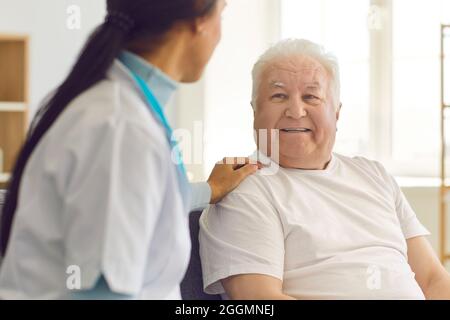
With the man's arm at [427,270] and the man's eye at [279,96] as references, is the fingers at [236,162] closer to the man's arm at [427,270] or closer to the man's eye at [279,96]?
the man's eye at [279,96]

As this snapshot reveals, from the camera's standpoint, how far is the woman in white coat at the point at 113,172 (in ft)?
2.54

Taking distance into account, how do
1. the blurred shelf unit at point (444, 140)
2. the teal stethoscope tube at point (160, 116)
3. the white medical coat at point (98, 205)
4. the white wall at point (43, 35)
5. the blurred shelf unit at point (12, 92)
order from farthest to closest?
the white wall at point (43, 35), the blurred shelf unit at point (12, 92), the blurred shelf unit at point (444, 140), the teal stethoscope tube at point (160, 116), the white medical coat at point (98, 205)

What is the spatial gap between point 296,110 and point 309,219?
25 cm

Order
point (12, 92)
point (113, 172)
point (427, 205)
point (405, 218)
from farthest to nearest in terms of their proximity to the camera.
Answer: point (12, 92) → point (427, 205) → point (405, 218) → point (113, 172)

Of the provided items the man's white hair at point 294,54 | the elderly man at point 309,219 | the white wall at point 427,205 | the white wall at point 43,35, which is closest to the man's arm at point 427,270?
the elderly man at point 309,219

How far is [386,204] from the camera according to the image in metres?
1.60

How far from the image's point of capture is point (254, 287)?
1330mm

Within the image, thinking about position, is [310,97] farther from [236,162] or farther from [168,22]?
[168,22]

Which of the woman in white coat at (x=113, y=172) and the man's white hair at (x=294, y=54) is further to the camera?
the man's white hair at (x=294, y=54)

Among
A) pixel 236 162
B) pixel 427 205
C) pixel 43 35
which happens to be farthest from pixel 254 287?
pixel 43 35

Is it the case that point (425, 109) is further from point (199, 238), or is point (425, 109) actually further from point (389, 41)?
point (199, 238)

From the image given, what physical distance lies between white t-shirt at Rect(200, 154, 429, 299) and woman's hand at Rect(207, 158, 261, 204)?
2 cm

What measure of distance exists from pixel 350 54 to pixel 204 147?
103 cm

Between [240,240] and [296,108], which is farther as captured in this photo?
[296,108]
